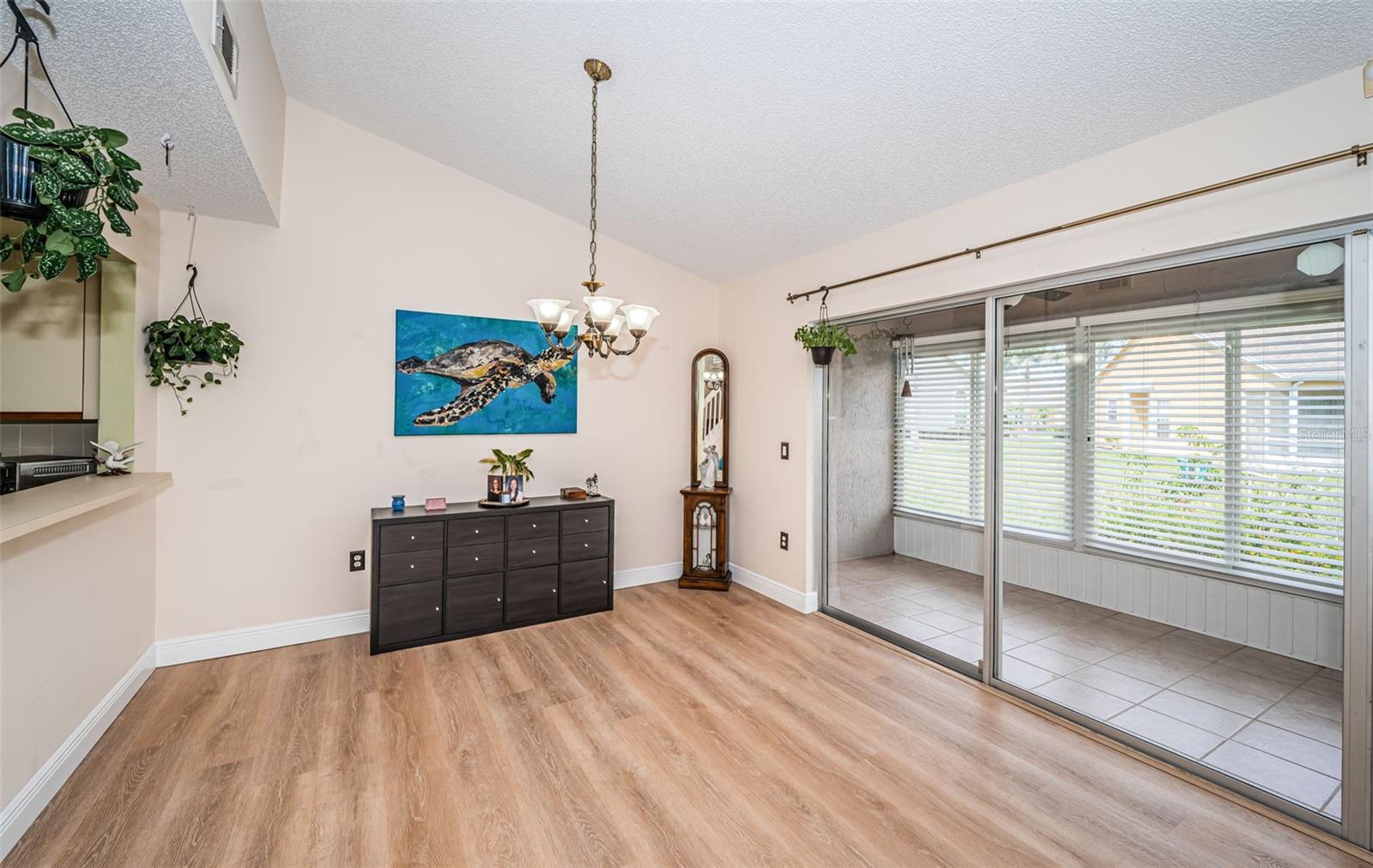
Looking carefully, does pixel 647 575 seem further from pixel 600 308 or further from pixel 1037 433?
pixel 1037 433

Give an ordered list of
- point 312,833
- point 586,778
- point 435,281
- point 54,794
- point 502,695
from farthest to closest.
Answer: point 435,281
point 502,695
point 586,778
point 54,794
point 312,833

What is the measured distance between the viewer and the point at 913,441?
3418 millimetres

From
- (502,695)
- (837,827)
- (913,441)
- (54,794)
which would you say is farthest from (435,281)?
(837,827)

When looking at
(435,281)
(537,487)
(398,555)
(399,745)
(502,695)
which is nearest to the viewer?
(399,745)

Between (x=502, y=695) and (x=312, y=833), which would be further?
(x=502, y=695)

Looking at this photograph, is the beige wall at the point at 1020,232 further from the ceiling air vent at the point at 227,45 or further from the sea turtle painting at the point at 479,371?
the ceiling air vent at the point at 227,45

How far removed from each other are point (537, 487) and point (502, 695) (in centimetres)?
164

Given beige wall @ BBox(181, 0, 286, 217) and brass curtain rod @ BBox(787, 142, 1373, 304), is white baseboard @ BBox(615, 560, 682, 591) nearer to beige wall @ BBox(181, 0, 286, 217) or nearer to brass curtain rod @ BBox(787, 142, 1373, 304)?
brass curtain rod @ BBox(787, 142, 1373, 304)

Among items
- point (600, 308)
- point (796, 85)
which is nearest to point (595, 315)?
point (600, 308)

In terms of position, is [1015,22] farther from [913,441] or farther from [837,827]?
[837,827]

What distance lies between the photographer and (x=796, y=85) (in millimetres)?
2463

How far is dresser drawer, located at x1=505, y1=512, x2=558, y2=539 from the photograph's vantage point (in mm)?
3678

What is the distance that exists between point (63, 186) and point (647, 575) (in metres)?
3.97

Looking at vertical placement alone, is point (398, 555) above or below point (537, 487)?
below
